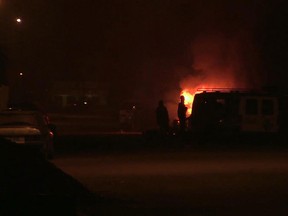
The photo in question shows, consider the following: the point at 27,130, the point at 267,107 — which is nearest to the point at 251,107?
the point at 267,107

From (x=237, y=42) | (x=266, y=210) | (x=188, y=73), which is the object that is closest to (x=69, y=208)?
(x=266, y=210)

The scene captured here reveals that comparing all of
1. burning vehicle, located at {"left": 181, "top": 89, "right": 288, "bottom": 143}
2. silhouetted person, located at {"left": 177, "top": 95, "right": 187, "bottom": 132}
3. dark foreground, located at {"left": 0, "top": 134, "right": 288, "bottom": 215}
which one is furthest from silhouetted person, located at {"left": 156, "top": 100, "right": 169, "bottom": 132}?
dark foreground, located at {"left": 0, "top": 134, "right": 288, "bottom": 215}

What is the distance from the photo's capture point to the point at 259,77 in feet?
156

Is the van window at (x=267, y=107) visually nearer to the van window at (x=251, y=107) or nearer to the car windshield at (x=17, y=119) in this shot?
the van window at (x=251, y=107)

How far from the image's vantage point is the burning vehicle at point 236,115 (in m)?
27.9

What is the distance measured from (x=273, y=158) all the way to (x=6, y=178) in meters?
16.3

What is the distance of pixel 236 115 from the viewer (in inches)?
1097

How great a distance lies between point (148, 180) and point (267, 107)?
12197mm

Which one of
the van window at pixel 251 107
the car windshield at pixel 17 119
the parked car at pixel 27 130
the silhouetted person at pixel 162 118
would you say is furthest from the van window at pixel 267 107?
the car windshield at pixel 17 119

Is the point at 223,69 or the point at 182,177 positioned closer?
the point at 182,177

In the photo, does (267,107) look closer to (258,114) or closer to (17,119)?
(258,114)

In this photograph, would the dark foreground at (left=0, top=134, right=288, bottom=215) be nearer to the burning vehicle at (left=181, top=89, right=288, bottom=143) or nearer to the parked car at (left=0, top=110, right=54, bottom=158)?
the burning vehicle at (left=181, top=89, right=288, bottom=143)

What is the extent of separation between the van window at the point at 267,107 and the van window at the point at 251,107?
0.28m

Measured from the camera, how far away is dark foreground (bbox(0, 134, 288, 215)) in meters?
6.59
